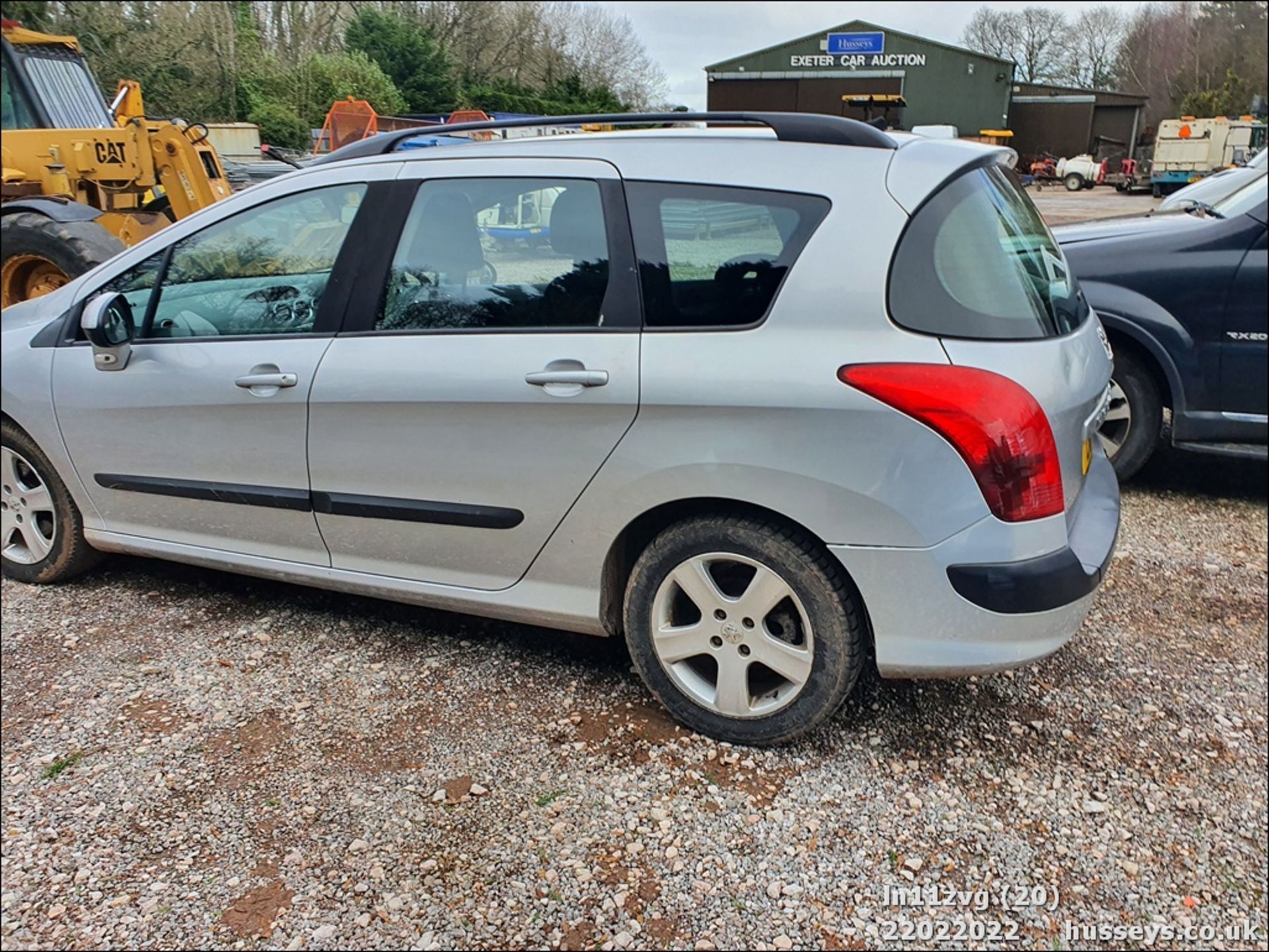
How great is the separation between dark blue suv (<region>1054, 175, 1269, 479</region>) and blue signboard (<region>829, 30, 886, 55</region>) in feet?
5.77

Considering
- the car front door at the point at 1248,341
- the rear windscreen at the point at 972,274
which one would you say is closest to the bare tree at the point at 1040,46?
the rear windscreen at the point at 972,274

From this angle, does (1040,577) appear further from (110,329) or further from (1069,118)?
(110,329)

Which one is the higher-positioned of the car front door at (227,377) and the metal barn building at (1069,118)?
the metal barn building at (1069,118)

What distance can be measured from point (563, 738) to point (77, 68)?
2.35 m

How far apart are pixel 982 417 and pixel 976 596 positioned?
445 mm

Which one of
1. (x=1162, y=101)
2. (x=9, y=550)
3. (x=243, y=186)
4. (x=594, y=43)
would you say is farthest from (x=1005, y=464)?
(x=9, y=550)

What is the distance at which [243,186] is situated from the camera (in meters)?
3.29

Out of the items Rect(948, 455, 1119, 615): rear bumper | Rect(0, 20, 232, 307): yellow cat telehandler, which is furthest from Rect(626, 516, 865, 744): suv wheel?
Rect(0, 20, 232, 307): yellow cat telehandler

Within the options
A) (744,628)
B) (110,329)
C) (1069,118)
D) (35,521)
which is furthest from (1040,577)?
(35,521)

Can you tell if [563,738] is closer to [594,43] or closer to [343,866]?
[343,866]

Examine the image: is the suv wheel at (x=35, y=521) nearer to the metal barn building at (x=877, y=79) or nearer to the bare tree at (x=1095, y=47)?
the metal barn building at (x=877, y=79)

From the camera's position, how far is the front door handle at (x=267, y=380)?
110 inches

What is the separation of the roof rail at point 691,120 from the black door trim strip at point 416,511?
1051 millimetres

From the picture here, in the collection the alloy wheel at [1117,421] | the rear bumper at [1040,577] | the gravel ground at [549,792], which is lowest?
the gravel ground at [549,792]
